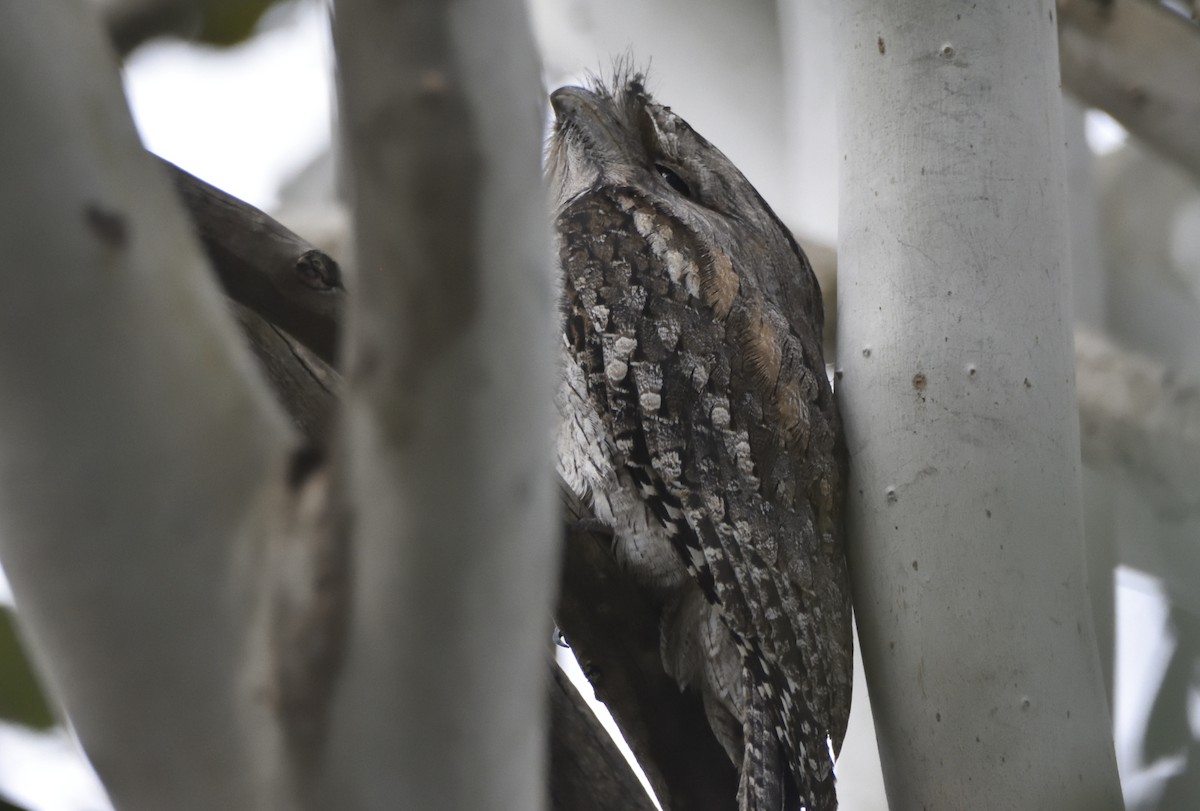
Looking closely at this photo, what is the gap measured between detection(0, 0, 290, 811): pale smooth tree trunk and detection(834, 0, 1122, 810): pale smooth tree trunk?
1.23 meters

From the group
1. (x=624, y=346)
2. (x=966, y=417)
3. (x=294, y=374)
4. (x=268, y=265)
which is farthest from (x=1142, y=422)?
(x=268, y=265)

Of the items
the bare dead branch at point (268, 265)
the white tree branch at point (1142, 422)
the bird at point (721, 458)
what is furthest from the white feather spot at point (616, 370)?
the white tree branch at point (1142, 422)

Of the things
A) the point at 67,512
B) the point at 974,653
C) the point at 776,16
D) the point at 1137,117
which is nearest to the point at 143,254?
the point at 67,512

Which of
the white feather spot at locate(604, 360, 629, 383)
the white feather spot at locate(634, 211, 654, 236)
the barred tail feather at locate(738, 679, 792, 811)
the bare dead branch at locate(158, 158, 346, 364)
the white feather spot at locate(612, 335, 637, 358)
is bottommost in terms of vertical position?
the barred tail feather at locate(738, 679, 792, 811)

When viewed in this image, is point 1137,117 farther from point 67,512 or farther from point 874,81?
point 67,512

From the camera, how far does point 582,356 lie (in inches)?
76.7

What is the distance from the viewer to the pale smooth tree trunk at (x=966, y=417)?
151cm

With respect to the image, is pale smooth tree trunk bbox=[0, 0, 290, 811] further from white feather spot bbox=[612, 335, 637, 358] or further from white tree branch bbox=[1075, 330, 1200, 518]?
white tree branch bbox=[1075, 330, 1200, 518]

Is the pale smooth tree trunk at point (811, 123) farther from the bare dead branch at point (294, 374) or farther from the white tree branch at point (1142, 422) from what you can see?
the bare dead branch at point (294, 374)

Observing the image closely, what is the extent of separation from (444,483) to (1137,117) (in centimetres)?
243

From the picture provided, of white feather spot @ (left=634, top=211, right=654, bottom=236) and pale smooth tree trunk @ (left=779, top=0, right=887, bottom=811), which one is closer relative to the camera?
white feather spot @ (left=634, top=211, right=654, bottom=236)

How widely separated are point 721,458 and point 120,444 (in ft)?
4.50

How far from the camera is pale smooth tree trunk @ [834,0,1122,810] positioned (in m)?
1.51

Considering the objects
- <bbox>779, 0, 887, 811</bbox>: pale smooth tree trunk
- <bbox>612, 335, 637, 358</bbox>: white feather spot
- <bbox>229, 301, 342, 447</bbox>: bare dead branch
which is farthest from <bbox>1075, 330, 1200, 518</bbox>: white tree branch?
<bbox>229, 301, 342, 447</bbox>: bare dead branch
